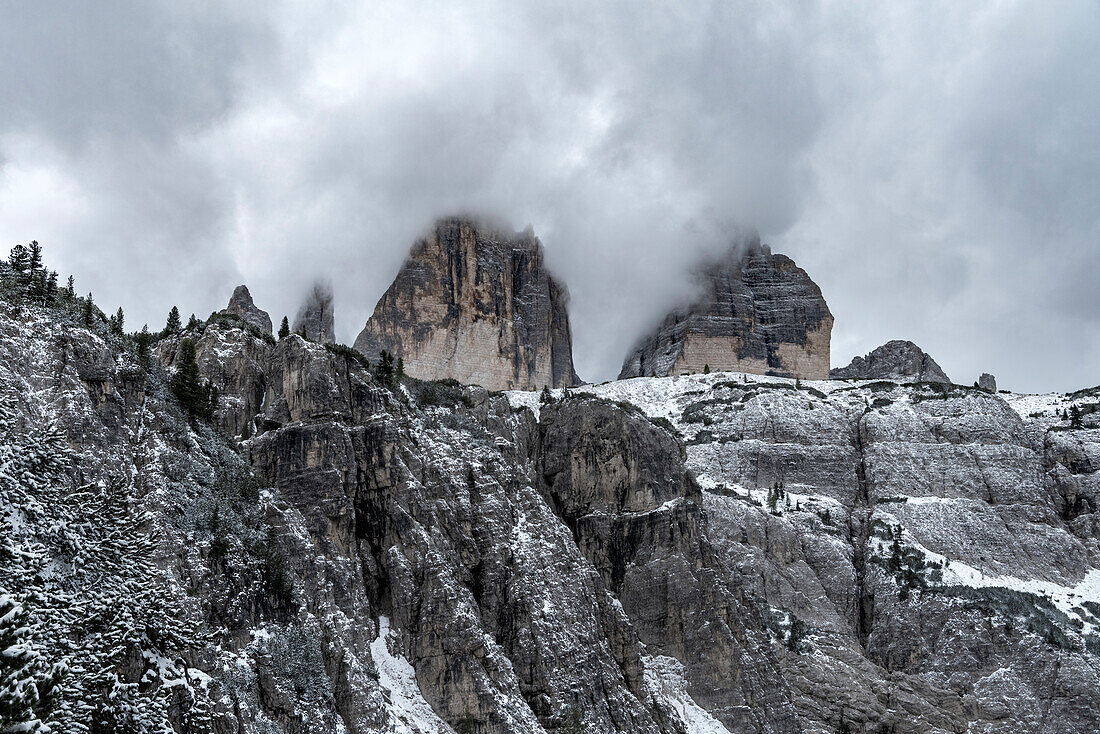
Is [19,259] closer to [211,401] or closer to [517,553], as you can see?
[211,401]

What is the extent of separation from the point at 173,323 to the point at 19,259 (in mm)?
21445

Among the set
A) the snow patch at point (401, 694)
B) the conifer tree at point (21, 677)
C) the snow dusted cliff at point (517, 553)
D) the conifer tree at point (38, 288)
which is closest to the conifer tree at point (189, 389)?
the snow dusted cliff at point (517, 553)

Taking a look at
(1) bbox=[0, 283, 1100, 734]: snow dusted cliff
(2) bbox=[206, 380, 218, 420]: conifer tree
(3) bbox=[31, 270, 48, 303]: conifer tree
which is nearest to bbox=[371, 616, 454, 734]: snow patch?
(1) bbox=[0, 283, 1100, 734]: snow dusted cliff

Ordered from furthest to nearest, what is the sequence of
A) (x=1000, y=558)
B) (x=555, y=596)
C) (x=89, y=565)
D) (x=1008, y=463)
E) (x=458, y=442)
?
(x=1008, y=463)
(x=1000, y=558)
(x=458, y=442)
(x=555, y=596)
(x=89, y=565)

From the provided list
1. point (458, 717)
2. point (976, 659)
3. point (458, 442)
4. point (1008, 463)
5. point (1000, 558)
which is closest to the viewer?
point (458, 717)

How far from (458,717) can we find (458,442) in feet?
103

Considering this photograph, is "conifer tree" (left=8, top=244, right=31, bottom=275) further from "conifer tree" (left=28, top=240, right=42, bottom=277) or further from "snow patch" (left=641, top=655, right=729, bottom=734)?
"snow patch" (left=641, top=655, right=729, bottom=734)

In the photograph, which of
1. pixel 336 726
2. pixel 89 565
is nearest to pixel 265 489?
pixel 336 726

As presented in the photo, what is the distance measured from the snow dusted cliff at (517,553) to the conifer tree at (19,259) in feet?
35.9

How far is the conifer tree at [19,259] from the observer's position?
92.1m

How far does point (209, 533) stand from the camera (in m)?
76.2

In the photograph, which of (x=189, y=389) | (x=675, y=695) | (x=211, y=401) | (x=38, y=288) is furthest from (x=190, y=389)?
(x=675, y=695)

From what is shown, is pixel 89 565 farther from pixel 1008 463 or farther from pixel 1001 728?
pixel 1008 463

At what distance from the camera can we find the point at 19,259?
92812 millimetres
